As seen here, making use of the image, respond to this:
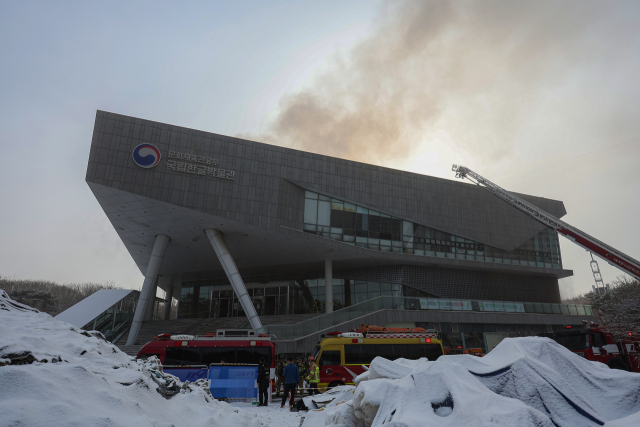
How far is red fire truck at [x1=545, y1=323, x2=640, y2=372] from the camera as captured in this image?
669 inches

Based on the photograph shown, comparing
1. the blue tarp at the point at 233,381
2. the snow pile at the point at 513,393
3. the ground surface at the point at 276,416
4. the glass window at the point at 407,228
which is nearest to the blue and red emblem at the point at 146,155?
the blue tarp at the point at 233,381

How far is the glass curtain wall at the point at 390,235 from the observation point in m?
30.1

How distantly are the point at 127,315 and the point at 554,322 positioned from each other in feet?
115

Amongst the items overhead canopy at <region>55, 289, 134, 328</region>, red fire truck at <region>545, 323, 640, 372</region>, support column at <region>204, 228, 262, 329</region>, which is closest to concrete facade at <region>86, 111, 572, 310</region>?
support column at <region>204, 228, 262, 329</region>

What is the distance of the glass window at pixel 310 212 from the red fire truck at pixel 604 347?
57.0 ft

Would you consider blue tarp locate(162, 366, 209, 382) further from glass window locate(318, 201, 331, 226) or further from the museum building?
glass window locate(318, 201, 331, 226)

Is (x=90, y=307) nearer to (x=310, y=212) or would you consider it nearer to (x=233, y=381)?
(x=310, y=212)

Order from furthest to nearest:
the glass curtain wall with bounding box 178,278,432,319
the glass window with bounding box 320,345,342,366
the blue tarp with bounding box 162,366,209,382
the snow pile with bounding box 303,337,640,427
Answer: the glass curtain wall with bounding box 178,278,432,319 < the glass window with bounding box 320,345,342,366 < the blue tarp with bounding box 162,366,209,382 < the snow pile with bounding box 303,337,640,427

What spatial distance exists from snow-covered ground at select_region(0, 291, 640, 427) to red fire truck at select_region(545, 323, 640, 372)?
15781 mm

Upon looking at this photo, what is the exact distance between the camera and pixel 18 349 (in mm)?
3801

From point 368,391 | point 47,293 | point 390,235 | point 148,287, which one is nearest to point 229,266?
point 148,287

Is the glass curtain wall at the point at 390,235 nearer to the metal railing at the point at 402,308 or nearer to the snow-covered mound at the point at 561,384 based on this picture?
the metal railing at the point at 402,308

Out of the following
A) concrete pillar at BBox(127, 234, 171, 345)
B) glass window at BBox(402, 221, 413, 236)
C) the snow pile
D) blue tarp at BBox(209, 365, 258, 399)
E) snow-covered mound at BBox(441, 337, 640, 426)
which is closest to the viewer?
the snow pile

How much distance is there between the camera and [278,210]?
91.0 ft
